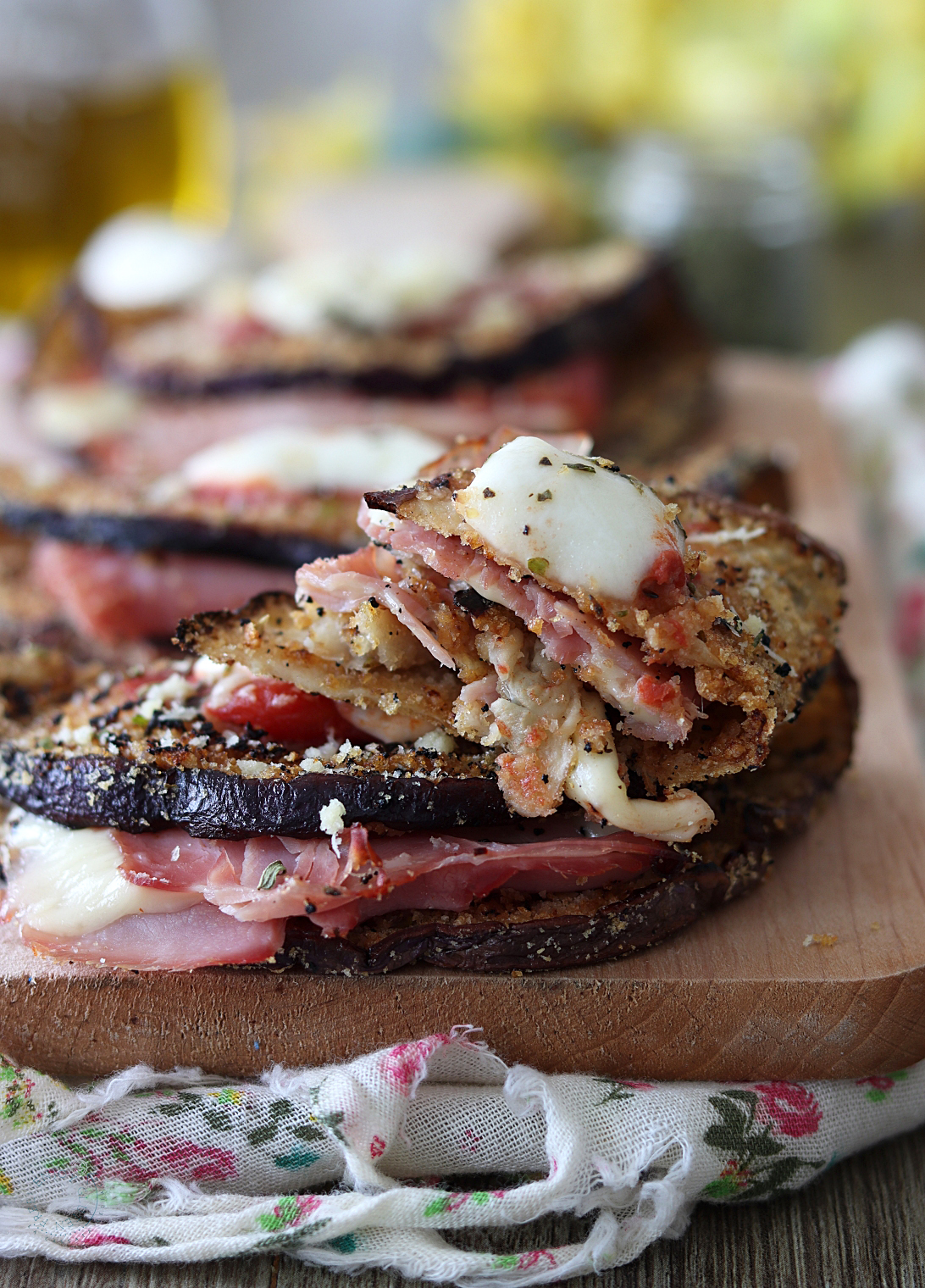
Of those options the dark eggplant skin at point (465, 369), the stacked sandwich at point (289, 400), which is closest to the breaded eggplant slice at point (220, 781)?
the stacked sandwich at point (289, 400)

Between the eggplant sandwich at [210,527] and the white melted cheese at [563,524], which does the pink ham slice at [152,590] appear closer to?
the eggplant sandwich at [210,527]

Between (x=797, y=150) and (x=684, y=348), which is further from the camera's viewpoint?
(x=797, y=150)

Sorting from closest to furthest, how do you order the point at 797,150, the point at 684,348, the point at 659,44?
the point at 684,348 → the point at 797,150 → the point at 659,44

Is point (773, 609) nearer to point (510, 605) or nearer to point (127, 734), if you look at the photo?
point (510, 605)

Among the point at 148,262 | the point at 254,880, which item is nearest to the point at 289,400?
the point at 148,262

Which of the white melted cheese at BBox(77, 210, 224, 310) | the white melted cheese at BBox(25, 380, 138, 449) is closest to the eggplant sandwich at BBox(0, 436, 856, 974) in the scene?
the white melted cheese at BBox(25, 380, 138, 449)

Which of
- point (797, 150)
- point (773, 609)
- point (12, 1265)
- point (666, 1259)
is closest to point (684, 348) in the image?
point (797, 150)

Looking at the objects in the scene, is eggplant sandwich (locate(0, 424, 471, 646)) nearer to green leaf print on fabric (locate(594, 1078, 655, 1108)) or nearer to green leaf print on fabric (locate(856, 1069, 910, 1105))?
green leaf print on fabric (locate(594, 1078, 655, 1108))
